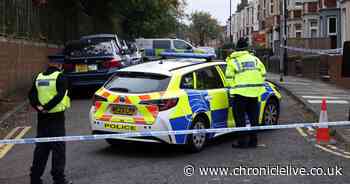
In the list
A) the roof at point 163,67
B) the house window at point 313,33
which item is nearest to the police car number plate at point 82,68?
the roof at point 163,67

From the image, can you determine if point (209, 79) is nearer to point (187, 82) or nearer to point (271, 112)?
point (187, 82)

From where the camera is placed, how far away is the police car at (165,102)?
800 centimetres

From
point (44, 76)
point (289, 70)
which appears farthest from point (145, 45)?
point (44, 76)

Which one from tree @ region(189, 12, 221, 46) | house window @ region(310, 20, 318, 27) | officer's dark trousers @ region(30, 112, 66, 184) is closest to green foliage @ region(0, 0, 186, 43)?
officer's dark trousers @ region(30, 112, 66, 184)

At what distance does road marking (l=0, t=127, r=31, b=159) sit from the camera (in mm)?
8847

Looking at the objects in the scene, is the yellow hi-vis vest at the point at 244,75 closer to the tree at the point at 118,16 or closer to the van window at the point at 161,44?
the tree at the point at 118,16

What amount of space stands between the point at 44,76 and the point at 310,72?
22317 millimetres

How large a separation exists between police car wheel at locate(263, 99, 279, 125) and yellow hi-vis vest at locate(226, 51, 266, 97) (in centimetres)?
111

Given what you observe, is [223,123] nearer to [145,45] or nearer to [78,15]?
[78,15]

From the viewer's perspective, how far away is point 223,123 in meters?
9.24

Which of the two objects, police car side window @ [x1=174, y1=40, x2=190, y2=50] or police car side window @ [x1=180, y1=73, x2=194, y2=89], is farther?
police car side window @ [x1=174, y1=40, x2=190, y2=50]

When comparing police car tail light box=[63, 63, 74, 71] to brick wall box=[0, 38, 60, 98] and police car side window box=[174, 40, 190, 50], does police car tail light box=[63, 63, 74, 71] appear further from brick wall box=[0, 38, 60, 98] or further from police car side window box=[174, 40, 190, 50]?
police car side window box=[174, 40, 190, 50]

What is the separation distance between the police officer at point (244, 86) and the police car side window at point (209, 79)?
9.9 inches

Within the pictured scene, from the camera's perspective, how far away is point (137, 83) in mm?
8508
